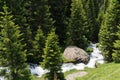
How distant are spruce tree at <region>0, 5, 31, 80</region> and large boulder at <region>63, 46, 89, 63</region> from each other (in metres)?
17.3

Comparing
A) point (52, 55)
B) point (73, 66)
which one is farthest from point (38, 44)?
point (52, 55)

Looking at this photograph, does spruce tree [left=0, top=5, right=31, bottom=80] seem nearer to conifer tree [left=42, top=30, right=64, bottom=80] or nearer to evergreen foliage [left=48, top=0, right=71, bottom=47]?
conifer tree [left=42, top=30, right=64, bottom=80]

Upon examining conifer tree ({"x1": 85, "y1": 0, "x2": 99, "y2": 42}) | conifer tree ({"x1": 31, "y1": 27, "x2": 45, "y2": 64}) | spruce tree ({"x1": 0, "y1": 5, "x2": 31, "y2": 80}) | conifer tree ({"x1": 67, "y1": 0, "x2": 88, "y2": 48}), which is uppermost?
conifer tree ({"x1": 85, "y1": 0, "x2": 99, "y2": 42})

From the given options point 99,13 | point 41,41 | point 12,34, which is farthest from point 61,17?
point 12,34

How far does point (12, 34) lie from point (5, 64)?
362cm

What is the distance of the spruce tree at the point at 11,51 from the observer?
30.2 metres

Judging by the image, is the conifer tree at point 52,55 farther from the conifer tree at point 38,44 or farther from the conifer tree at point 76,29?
the conifer tree at point 76,29

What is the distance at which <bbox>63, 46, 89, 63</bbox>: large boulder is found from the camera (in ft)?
157

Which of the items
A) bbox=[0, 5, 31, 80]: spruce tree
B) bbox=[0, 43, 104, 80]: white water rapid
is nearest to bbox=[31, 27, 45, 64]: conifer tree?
bbox=[0, 43, 104, 80]: white water rapid

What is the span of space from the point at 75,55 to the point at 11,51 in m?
19.9

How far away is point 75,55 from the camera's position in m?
48.3

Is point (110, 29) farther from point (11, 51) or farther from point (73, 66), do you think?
point (11, 51)

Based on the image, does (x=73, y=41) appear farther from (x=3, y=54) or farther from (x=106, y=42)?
(x=3, y=54)

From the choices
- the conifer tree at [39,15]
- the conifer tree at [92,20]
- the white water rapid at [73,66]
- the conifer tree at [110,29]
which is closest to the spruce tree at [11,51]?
the white water rapid at [73,66]
